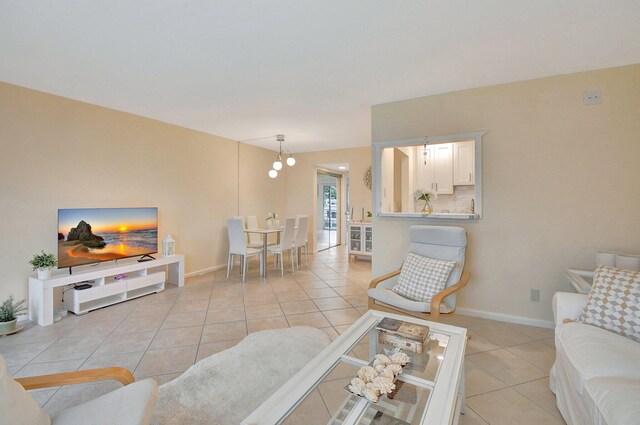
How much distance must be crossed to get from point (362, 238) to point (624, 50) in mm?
4555

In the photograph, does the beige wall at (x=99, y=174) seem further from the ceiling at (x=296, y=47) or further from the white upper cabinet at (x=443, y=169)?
the white upper cabinet at (x=443, y=169)

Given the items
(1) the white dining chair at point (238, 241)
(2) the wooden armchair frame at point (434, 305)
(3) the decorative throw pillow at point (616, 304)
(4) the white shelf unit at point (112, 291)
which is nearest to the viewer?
(3) the decorative throw pillow at point (616, 304)

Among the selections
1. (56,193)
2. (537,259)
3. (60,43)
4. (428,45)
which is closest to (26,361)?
(56,193)

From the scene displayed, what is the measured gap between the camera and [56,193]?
A: 3.36m

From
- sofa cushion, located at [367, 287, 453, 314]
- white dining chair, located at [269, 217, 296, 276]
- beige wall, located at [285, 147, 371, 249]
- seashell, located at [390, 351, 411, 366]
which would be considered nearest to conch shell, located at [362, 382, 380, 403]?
seashell, located at [390, 351, 411, 366]

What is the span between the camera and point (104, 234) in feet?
12.1

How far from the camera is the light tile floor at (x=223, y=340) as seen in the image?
1922 millimetres

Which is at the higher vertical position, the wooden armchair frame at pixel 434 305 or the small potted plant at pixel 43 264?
the small potted plant at pixel 43 264

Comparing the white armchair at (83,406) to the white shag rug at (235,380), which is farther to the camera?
the white shag rug at (235,380)

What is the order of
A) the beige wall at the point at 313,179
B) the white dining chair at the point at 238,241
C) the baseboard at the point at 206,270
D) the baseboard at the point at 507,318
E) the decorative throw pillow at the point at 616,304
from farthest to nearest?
the beige wall at the point at 313,179
the baseboard at the point at 206,270
the white dining chair at the point at 238,241
the baseboard at the point at 507,318
the decorative throw pillow at the point at 616,304

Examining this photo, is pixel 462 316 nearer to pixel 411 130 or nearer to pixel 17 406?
pixel 411 130

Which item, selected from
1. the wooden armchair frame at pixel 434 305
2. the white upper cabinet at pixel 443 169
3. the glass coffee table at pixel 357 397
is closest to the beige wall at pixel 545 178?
the wooden armchair frame at pixel 434 305

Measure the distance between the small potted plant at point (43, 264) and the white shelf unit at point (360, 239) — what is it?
475 cm

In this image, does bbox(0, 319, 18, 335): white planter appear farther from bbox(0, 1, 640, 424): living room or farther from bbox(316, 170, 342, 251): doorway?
bbox(316, 170, 342, 251): doorway
